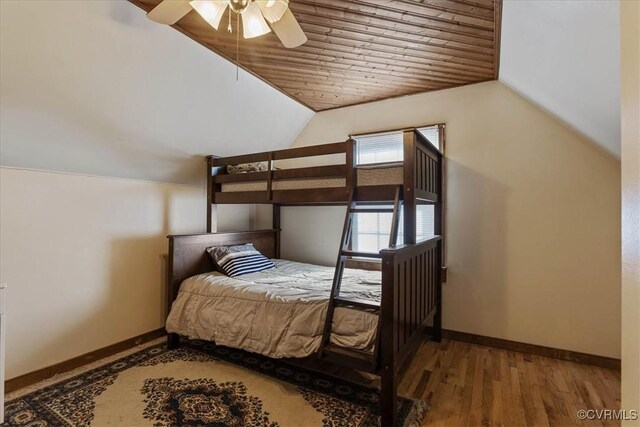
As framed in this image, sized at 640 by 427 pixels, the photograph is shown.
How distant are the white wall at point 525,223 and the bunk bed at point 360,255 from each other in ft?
0.89

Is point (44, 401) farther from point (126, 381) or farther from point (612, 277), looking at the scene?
point (612, 277)

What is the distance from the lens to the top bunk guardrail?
2211mm

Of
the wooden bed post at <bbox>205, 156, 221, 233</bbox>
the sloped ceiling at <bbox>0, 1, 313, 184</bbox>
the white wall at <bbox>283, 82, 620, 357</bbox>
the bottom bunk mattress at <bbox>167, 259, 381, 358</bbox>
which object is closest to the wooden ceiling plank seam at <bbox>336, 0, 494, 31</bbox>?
the white wall at <bbox>283, 82, 620, 357</bbox>

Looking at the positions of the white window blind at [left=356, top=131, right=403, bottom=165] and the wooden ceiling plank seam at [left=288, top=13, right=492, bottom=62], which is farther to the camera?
the white window blind at [left=356, top=131, right=403, bottom=165]

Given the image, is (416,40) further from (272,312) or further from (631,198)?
(272,312)

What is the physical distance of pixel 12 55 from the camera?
1.76 metres

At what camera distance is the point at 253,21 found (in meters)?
1.64

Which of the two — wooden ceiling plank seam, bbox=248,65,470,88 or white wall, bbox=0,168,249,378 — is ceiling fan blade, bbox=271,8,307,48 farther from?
white wall, bbox=0,168,249,378

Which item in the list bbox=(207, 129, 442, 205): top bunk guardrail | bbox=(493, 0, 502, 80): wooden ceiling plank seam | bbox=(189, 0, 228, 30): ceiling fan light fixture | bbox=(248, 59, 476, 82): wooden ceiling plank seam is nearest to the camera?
bbox=(189, 0, 228, 30): ceiling fan light fixture

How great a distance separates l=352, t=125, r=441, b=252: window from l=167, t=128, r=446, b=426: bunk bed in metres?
0.21

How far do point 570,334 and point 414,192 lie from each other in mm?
2027

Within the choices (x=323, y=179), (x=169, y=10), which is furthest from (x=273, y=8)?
(x=323, y=179)

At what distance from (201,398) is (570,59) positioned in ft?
10.4

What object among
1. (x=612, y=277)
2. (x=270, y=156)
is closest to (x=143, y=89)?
(x=270, y=156)
